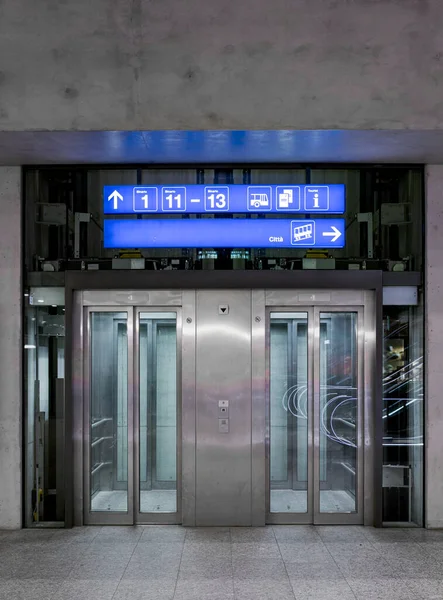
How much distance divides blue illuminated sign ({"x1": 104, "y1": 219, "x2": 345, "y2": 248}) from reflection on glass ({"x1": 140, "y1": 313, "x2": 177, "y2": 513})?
87cm

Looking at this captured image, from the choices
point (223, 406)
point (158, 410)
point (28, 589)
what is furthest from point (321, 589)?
point (158, 410)

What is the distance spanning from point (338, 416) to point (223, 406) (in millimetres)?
1307

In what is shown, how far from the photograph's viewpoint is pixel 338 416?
7242 millimetres

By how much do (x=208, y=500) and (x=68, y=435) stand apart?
168 cm

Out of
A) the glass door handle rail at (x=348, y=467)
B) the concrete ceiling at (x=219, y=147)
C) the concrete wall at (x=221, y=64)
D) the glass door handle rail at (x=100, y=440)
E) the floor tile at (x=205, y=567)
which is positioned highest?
the concrete wall at (x=221, y=64)

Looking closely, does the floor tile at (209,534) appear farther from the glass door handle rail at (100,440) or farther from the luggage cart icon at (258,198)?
the luggage cart icon at (258,198)

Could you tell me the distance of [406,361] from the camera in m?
7.15

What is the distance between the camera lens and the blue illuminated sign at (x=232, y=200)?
7.06 metres

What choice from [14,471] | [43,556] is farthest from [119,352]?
[43,556]

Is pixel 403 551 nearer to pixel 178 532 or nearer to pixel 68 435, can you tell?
pixel 178 532

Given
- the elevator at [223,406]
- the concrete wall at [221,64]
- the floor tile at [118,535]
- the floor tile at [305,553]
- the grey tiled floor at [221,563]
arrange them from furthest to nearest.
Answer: the elevator at [223,406] → the floor tile at [118,535] → the floor tile at [305,553] → the concrete wall at [221,64] → the grey tiled floor at [221,563]

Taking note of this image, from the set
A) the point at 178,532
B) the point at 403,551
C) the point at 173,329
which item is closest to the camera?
the point at 403,551

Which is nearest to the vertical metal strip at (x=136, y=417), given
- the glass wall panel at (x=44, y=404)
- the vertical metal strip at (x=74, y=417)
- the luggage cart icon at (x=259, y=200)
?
the vertical metal strip at (x=74, y=417)

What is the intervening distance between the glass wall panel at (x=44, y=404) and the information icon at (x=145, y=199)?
1.26 m
